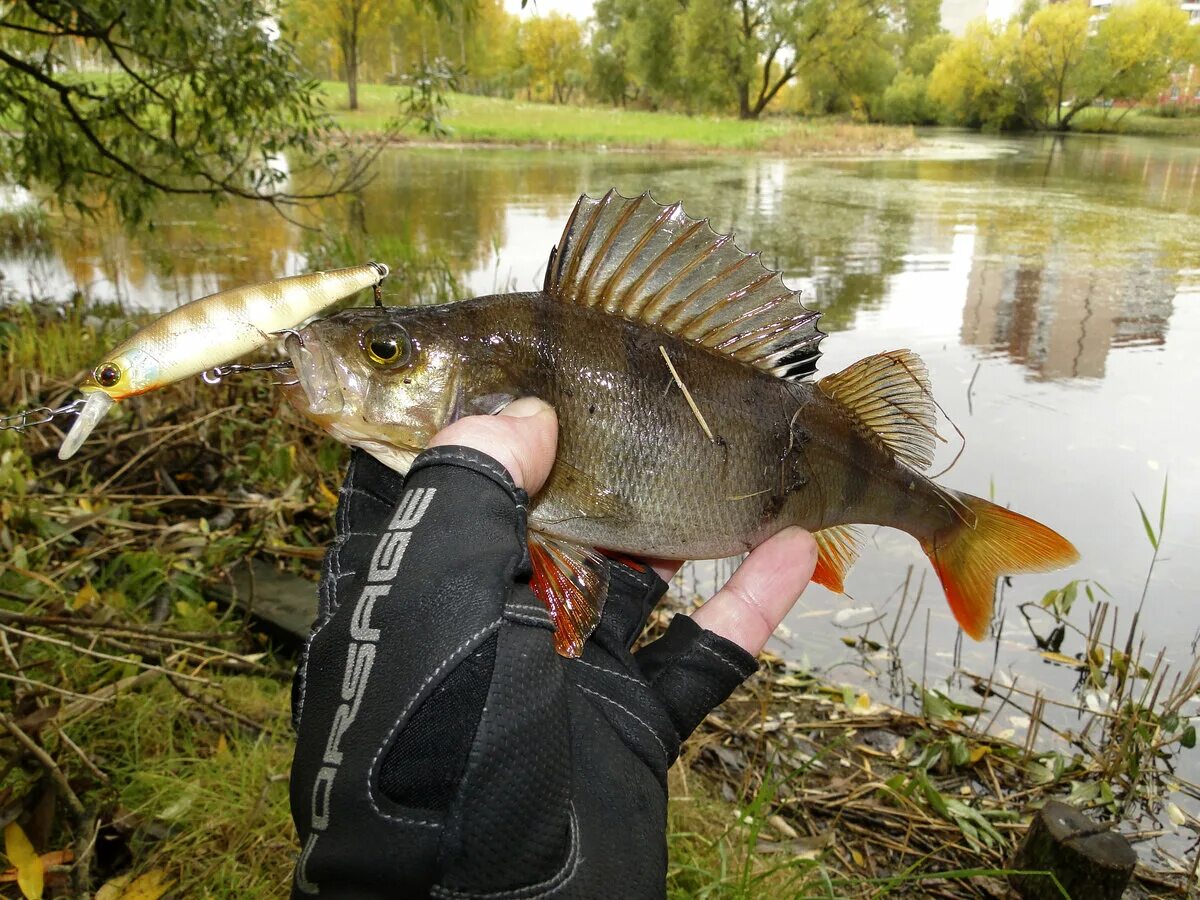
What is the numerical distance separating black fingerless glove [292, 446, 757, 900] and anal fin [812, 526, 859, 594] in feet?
3.80

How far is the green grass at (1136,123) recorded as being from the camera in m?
40.0

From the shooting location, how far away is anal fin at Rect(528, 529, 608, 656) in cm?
200

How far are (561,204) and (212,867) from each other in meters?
14.8

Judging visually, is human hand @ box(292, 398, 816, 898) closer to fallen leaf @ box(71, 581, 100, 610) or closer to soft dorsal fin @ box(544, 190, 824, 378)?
soft dorsal fin @ box(544, 190, 824, 378)

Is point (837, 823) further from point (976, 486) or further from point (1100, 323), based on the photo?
point (1100, 323)

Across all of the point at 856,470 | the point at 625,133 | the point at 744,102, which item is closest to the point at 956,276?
the point at 856,470

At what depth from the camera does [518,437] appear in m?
1.87

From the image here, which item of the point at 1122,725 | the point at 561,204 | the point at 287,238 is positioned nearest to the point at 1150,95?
the point at 561,204

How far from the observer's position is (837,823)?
10.8ft

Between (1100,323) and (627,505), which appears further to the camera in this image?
(1100,323)

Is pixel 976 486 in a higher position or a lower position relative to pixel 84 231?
lower

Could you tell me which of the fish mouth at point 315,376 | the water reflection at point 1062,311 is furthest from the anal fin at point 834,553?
the water reflection at point 1062,311

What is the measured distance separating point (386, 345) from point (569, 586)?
0.78 metres

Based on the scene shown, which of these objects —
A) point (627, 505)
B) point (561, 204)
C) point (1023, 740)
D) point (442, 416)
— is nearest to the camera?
point (442, 416)
